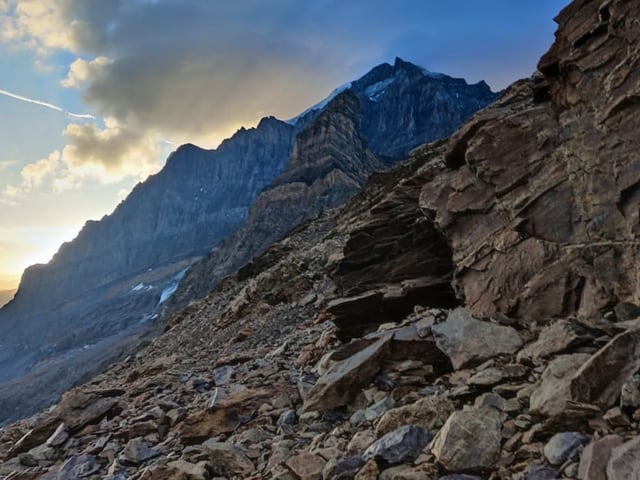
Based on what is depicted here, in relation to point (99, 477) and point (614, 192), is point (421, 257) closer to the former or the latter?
point (614, 192)

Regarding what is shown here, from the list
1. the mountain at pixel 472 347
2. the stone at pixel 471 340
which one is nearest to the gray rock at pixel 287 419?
the mountain at pixel 472 347

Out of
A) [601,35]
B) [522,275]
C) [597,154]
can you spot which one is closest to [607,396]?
[522,275]

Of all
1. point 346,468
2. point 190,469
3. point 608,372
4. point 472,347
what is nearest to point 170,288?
point 190,469

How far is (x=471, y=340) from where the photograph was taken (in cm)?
873

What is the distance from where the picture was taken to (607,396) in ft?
18.2

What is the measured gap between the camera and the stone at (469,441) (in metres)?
5.62

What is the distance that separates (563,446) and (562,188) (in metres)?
6.02

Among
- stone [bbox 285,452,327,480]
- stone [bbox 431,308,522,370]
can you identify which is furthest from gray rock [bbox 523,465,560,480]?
stone [bbox 431,308,522,370]

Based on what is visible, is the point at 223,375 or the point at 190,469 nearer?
the point at 190,469

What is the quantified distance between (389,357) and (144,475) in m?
4.84

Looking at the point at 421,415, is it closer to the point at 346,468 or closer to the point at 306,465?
the point at 346,468

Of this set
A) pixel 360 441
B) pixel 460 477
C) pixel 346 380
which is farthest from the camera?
pixel 346 380

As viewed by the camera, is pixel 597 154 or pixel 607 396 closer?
pixel 607 396

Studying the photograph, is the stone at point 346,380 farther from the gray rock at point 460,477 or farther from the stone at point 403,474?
the gray rock at point 460,477
